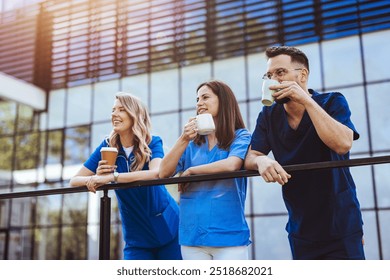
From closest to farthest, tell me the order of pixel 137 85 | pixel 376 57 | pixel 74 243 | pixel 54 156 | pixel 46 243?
pixel 376 57 → pixel 137 85 → pixel 74 243 → pixel 54 156 → pixel 46 243

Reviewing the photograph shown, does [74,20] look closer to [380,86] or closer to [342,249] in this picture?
[380,86]

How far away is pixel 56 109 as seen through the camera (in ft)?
37.8

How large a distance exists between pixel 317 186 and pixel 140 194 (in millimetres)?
877

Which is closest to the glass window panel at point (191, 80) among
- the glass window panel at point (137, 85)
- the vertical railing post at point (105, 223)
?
the glass window panel at point (137, 85)

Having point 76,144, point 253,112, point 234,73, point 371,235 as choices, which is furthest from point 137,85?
point 371,235

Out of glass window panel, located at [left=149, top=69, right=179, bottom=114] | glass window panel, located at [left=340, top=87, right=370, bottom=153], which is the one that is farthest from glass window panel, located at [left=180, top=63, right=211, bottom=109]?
glass window panel, located at [left=340, top=87, right=370, bottom=153]

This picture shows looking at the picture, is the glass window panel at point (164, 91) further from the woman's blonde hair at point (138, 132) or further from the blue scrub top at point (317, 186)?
the blue scrub top at point (317, 186)

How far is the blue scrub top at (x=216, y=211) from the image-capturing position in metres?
2.10

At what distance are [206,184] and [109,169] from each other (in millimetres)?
468

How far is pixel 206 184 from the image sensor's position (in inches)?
86.0

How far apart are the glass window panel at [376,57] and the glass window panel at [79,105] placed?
564cm

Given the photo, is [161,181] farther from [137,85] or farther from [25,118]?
[25,118]

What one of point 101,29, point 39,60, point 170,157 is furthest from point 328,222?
point 39,60
